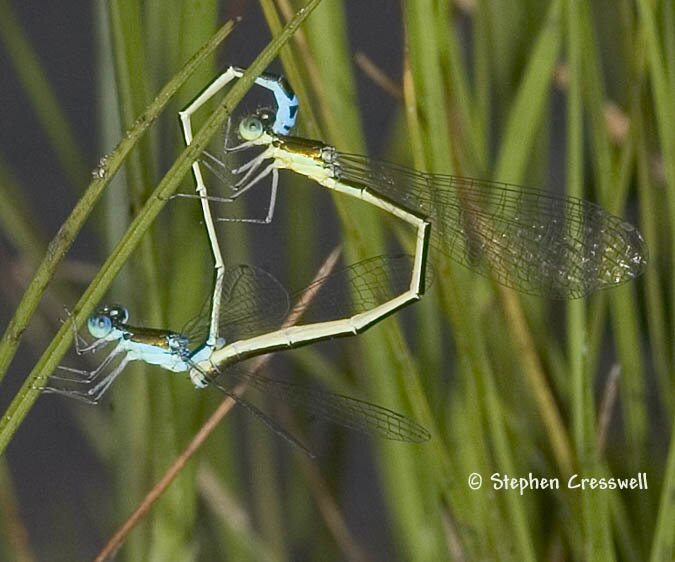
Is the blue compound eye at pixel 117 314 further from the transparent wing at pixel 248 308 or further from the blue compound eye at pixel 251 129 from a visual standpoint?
the blue compound eye at pixel 251 129

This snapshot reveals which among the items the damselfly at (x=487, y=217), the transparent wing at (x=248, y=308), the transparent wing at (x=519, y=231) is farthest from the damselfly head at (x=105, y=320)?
the transparent wing at (x=519, y=231)

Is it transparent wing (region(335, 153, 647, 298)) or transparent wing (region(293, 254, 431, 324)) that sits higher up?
transparent wing (region(335, 153, 647, 298))

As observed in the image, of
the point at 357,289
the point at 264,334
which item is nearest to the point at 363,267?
the point at 357,289

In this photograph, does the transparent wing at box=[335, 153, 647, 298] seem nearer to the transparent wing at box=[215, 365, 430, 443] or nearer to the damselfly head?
the transparent wing at box=[215, 365, 430, 443]

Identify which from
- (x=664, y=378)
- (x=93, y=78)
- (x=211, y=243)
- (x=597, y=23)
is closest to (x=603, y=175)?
(x=664, y=378)

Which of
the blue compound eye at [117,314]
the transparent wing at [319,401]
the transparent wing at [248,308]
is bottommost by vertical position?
the transparent wing at [319,401]

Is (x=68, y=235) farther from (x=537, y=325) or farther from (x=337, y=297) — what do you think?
(x=537, y=325)

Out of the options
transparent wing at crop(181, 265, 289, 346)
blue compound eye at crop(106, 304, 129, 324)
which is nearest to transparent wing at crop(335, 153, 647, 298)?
transparent wing at crop(181, 265, 289, 346)
